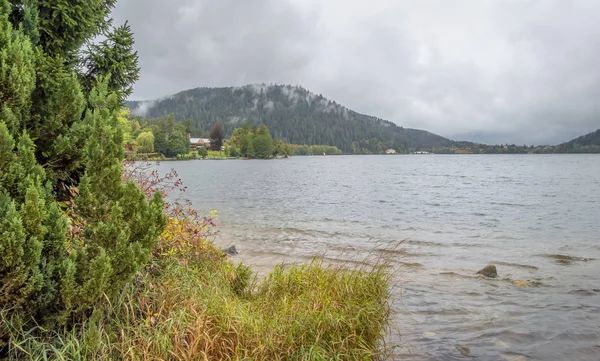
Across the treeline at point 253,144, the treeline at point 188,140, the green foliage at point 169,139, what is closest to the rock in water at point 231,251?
the treeline at point 188,140

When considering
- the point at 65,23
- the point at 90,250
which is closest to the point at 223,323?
the point at 90,250

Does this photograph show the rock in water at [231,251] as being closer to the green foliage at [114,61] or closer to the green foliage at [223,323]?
the green foliage at [223,323]

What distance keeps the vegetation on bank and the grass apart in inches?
0.9

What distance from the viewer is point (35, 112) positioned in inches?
181

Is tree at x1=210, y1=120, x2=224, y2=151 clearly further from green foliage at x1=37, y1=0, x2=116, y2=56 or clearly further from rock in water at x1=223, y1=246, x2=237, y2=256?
green foliage at x1=37, y1=0, x2=116, y2=56

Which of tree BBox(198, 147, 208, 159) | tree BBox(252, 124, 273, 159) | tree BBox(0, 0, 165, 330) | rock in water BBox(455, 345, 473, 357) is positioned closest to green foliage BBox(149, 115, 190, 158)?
tree BBox(198, 147, 208, 159)

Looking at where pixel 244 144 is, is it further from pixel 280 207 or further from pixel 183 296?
pixel 183 296

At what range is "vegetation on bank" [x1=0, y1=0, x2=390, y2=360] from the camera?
12.2 feet

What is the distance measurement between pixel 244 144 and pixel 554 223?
15066 cm

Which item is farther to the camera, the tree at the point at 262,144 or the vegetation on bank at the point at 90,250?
the tree at the point at 262,144

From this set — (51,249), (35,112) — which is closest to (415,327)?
(51,249)

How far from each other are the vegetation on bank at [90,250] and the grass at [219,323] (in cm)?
2

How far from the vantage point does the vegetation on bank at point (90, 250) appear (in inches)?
147

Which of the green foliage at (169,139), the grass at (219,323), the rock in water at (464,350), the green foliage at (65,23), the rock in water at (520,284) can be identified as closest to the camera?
the grass at (219,323)
